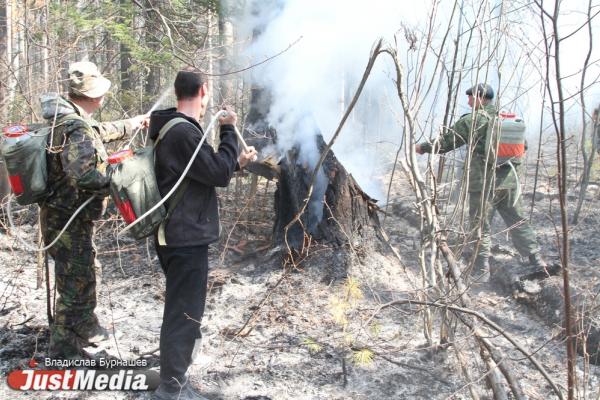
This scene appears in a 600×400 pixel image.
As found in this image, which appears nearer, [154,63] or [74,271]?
[74,271]

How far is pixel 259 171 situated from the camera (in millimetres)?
5777

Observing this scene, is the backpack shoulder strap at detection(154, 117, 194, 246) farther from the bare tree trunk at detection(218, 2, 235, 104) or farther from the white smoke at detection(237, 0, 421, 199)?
the bare tree trunk at detection(218, 2, 235, 104)

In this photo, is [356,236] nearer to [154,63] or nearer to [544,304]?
[544,304]

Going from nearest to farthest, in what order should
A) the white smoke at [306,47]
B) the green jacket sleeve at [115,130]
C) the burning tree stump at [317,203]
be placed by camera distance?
the green jacket sleeve at [115,130] → the burning tree stump at [317,203] → the white smoke at [306,47]

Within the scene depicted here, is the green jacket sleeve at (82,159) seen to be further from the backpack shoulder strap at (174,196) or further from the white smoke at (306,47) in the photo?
the white smoke at (306,47)

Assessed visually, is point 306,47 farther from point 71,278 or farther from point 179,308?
point 179,308

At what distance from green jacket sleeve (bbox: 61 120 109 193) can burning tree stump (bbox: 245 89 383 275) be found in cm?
232

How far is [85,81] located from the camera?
3.33 m

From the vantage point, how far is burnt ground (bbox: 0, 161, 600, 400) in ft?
11.1

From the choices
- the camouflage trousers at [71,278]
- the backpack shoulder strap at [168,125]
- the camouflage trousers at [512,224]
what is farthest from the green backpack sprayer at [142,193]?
the camouflage trousers at [512,224]

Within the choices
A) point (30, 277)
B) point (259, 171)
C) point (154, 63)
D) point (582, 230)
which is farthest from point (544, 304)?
point (154, 63)

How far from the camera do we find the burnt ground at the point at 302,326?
3.38 m

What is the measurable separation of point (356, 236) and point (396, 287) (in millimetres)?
693

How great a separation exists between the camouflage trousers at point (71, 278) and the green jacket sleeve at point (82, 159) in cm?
37
